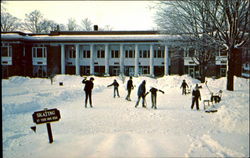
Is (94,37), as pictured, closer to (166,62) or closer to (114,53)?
(114,53)

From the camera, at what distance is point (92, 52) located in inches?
1500

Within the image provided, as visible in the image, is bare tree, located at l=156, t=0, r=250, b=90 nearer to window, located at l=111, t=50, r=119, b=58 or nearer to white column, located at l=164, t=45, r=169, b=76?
white column, located at l=164, t=45, r=169, b=76

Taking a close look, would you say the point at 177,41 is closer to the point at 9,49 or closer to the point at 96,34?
the point at 96,34

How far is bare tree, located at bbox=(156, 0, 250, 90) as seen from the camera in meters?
10.9

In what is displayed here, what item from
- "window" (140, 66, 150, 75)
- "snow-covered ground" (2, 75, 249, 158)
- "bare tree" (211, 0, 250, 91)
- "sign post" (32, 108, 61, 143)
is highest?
"bare tree" (211, 0, 250, 91)

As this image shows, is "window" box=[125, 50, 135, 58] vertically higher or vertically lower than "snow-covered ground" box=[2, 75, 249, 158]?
higher

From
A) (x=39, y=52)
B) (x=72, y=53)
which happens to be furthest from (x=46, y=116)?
(x=72, y=53)

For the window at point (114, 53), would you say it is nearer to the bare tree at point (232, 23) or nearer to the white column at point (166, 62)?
the white column at point (166, 62)

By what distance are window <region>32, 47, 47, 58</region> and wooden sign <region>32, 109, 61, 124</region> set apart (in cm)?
3573

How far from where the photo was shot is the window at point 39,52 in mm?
37750

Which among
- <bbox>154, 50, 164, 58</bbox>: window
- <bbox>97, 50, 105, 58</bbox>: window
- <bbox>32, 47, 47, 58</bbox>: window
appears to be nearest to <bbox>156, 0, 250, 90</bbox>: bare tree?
<bbox>154, 50, 164, 58</bbox>: window

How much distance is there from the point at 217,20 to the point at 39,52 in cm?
3361

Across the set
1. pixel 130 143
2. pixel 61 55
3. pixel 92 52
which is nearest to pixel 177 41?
pixel 130 143

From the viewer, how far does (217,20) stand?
1285 centimetres
